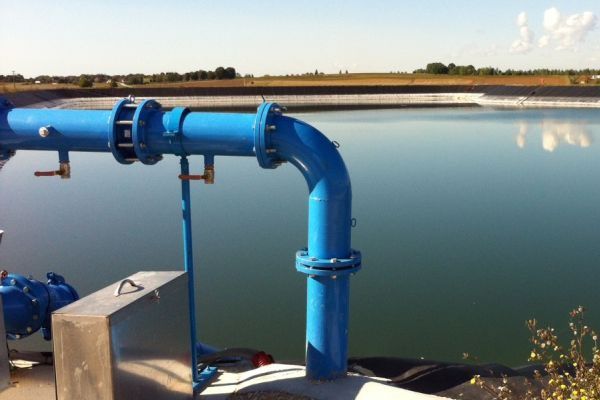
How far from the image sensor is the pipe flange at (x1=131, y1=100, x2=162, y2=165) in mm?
3707

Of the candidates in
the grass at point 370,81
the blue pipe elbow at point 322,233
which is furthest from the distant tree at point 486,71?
the blue pipe elbow at point 322,233

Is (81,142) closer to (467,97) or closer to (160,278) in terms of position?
(160,278)

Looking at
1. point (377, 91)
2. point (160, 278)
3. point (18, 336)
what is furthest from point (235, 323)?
point (377, 91)

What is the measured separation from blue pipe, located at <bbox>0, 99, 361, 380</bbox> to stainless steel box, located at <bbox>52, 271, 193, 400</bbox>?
26.7 inches

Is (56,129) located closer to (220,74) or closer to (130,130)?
(130,130)

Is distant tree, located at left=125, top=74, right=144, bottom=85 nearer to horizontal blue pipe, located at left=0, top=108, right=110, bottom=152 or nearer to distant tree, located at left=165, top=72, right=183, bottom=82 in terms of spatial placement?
distant tree, located at left=165, top=72, right=183, bottom=82

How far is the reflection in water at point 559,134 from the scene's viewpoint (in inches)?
867

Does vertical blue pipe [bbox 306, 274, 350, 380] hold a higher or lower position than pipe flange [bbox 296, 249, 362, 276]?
lower

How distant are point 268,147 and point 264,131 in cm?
12

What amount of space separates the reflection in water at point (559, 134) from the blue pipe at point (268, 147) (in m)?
18.8

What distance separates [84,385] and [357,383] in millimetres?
1833

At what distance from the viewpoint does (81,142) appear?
3891 millimetres

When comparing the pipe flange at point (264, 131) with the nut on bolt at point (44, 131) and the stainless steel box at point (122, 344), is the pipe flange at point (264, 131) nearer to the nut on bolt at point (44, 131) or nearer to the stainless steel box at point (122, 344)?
the stainless steel box at point (122, 344)

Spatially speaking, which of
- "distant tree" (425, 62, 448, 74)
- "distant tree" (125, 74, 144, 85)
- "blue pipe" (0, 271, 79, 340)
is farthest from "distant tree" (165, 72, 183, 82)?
"blue pipe" (0, 271, 79, 340)
